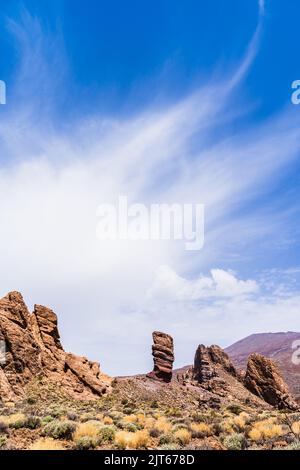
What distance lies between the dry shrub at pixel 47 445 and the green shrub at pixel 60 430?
0.57 m

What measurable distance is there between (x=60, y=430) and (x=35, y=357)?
3328 cm

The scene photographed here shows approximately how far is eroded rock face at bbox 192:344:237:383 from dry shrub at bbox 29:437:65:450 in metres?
69.4

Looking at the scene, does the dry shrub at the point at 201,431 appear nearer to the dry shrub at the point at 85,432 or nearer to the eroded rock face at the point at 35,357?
the dry shrub at the point at 85,432

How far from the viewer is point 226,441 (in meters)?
14.6

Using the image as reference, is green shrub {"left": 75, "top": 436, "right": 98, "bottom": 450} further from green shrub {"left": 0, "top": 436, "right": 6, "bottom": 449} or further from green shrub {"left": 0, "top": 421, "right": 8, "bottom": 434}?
green shrub {"left": 0, "top": 421, "right": 8, "bottom": 434}

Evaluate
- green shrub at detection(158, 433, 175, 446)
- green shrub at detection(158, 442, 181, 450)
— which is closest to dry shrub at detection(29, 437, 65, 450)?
green shrub at detection(158, 442, 181, 450)

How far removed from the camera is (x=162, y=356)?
71875 millimetres

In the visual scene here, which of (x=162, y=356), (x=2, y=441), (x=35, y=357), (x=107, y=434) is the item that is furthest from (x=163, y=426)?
(x=162, y=356)

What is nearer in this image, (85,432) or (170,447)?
(170,447)

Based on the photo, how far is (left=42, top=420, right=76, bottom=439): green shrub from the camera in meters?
13.8

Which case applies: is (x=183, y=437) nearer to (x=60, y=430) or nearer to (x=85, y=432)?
(x=85, y=432)

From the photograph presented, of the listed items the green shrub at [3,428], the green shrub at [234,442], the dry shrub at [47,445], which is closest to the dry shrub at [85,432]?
the dry shrub at [47,445]
